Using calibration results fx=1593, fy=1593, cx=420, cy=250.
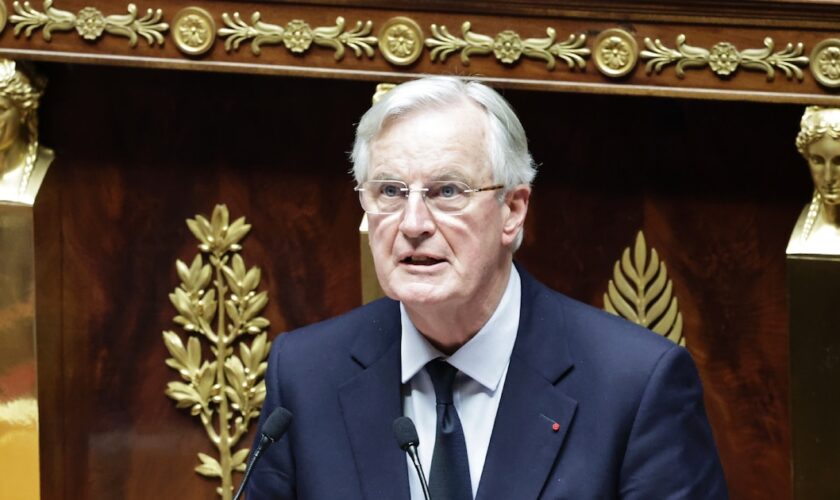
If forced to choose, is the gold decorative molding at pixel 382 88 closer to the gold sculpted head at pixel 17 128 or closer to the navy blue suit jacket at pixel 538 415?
the navy blue suit jacket at pixel 538 415

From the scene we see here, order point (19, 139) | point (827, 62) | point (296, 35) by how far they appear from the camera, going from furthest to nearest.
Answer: point (19, 139) < point (296, 35) < point (827, 62)

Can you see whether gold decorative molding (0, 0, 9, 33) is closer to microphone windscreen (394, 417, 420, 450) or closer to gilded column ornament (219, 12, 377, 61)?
gilded column ornament (219, 12, 377, 61)

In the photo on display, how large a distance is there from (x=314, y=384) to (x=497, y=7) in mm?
518

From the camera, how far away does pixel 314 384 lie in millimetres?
1737

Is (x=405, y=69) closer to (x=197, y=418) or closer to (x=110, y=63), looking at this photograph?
(x=110, y=63)

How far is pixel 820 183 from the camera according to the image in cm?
191

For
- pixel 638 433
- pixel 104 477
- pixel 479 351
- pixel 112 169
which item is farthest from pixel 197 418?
pixel 638 433

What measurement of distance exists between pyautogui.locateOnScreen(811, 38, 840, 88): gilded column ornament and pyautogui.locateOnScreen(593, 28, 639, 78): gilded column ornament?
8.2 inches

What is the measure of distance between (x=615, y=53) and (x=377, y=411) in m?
0.54

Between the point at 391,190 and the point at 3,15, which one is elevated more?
the point at 3,15

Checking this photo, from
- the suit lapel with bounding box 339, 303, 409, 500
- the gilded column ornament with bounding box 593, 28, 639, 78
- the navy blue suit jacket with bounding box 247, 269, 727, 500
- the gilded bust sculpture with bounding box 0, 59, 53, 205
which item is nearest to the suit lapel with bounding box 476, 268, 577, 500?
the navy blue suit jacket with bounding box 247, 269, 727, 500

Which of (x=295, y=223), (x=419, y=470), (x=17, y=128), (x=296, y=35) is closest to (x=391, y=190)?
(x=419, y=470)

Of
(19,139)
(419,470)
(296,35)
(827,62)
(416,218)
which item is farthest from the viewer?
(19,139)

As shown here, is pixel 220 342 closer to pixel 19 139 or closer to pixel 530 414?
pixel 19 139
